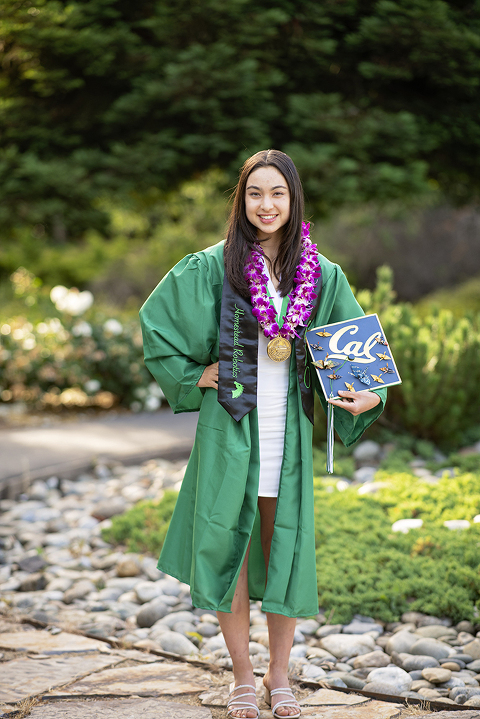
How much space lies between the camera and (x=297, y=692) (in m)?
2.45

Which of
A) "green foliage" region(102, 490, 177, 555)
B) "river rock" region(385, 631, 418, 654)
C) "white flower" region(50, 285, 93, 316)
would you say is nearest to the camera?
"river rock" region(385, 631, 418, 654)

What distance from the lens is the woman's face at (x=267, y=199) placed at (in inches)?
88.2

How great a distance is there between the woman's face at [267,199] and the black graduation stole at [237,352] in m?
0.22

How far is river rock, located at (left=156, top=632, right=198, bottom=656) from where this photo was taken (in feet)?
9.45

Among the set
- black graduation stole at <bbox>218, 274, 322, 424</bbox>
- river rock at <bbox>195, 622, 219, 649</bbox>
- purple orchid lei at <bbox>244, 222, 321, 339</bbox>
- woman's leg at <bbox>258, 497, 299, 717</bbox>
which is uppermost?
purple orchid lei at <bbox>244, 222, 321, 339</bbox>

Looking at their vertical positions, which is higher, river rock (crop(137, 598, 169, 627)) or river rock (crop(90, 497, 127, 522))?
river rock (crop(137, 598, 169, 627))

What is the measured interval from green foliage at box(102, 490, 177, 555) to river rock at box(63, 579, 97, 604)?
401mm

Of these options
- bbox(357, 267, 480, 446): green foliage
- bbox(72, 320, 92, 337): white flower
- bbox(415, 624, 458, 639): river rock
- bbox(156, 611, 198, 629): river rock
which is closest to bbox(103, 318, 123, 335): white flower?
bbox(72, 320, 92, 337): white flower

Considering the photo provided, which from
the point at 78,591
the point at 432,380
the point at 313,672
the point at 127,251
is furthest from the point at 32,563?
the point at 127,251

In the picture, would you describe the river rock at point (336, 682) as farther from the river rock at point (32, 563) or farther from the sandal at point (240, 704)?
the river rock at point (32, 563)

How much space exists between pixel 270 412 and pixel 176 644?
1.22 metres

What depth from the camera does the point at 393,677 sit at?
2.60 metres

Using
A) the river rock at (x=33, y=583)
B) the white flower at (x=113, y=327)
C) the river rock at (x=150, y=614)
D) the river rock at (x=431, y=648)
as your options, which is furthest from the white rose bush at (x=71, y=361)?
the river rock at (x=431, y=648)

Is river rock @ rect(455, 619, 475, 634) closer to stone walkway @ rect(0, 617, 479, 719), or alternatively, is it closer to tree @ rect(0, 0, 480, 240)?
stone walkway @ rect(0, 617, 479, 719)
